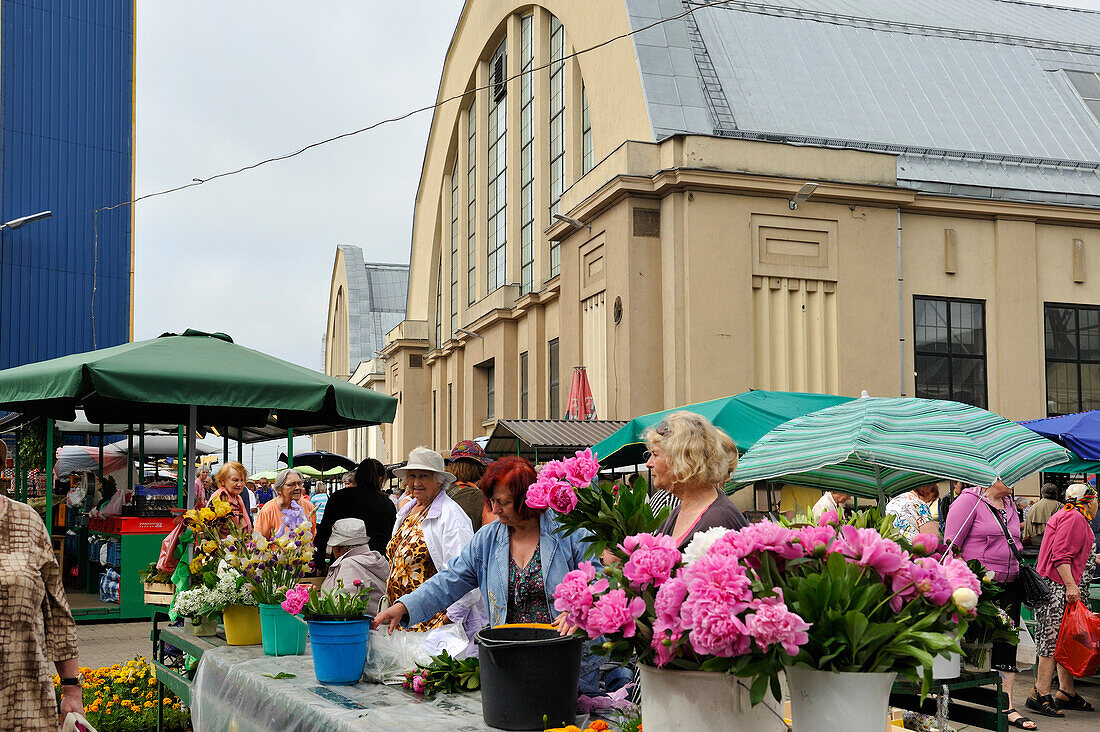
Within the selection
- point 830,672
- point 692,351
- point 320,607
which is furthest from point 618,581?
point 692,351

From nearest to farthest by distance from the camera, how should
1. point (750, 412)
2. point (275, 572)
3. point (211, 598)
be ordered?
point (275, 572), point (211, 598), point (750, 412)

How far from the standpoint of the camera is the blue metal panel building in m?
28.0

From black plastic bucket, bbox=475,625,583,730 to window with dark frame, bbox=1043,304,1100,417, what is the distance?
2122cm

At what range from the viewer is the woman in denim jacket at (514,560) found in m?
4.38

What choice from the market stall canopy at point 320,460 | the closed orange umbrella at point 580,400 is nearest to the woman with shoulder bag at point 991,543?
the closed orange umbrella at point 580,400

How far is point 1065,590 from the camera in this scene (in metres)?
9.02

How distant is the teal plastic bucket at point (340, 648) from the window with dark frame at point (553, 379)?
72.8 ft

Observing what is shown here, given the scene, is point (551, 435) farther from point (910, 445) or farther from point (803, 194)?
point (910, 445)

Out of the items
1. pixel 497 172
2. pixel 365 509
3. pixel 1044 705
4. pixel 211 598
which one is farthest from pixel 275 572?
pixel 497 172

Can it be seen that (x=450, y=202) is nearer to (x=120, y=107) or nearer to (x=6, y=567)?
(x=120, y=107)

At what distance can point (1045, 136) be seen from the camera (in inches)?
976

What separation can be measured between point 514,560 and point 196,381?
516 centimetres

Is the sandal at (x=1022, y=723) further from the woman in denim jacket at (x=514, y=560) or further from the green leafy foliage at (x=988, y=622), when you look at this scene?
the woman in denim jacket at (x=514, y=560)

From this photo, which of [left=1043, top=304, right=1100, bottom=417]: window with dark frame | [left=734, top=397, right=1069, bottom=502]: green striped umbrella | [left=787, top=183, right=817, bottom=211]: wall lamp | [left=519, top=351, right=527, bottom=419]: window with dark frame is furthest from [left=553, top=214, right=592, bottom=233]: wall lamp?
[left=734, top=397, right=1069, bottom=502]: green striped umbrella
